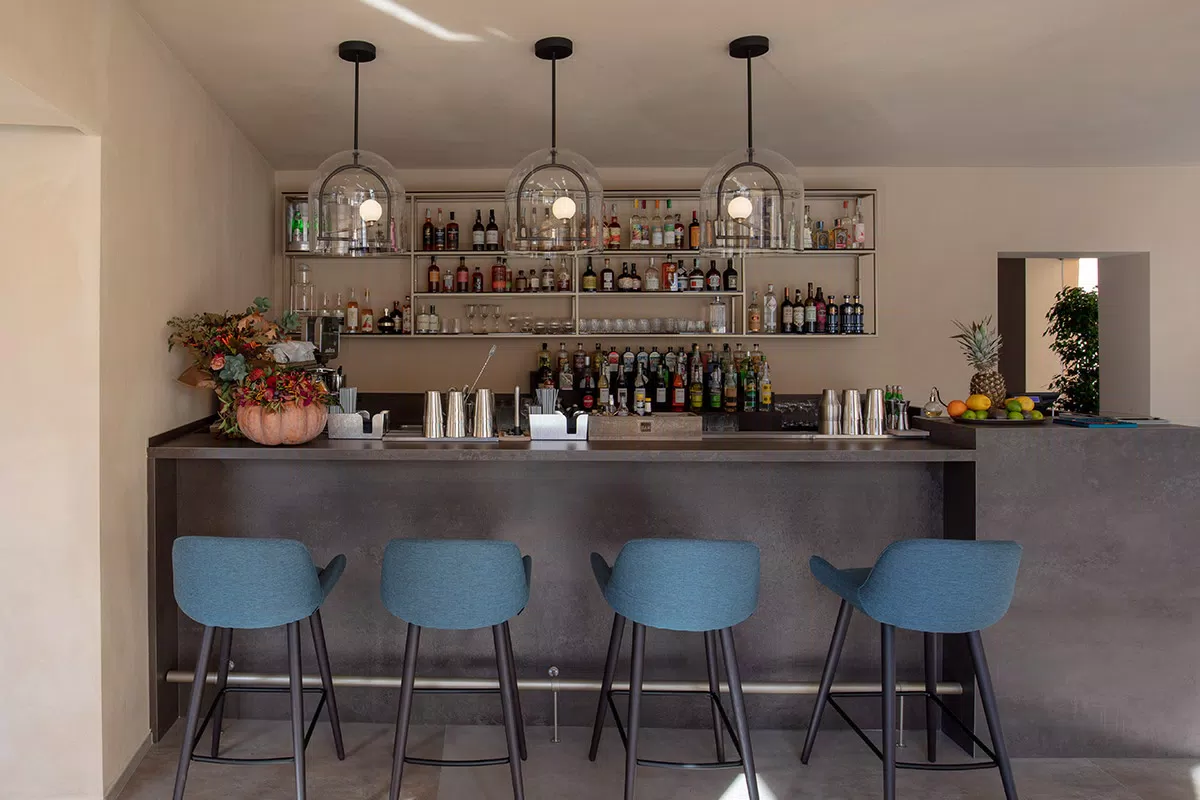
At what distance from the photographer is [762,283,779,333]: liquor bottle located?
4.67 metres

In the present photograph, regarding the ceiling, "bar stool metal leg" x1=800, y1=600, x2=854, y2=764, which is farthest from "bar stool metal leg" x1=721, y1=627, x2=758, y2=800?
the ceiling

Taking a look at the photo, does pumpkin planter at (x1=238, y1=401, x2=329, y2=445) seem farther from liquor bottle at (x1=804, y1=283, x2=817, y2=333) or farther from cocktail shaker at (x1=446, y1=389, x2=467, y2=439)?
liquor bottle at (x1=804, y1=283, x2=817, y2=333)

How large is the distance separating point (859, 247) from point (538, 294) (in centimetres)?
175

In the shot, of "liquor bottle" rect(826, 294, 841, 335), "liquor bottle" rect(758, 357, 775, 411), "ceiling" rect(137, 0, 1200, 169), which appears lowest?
"liquor bottle" rect(758, 357, 775, 411)

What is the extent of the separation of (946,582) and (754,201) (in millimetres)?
1292

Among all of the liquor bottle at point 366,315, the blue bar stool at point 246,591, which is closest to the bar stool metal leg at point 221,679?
the blue bar stool at point 246,591

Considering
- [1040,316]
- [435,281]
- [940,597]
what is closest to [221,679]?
[940,597]

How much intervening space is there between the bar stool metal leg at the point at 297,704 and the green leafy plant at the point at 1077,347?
5602 mm

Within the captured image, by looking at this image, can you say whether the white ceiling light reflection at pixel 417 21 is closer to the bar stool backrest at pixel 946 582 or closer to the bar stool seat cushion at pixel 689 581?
the bar stool seat cushion at pixel 689 581

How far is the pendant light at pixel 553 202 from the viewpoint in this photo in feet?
8.89

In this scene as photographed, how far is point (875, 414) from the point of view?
2.90 m

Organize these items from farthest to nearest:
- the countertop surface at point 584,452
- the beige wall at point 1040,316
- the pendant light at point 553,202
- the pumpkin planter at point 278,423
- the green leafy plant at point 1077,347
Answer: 1. the beige wall at point 1040,316
2. the green leafy plant at point 1077,347
3. the pendant light at point 553,202
4. the pumpkin planter at point 278,423
5. the countertop surface at point 584,452

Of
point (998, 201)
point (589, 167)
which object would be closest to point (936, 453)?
point (589, 167)

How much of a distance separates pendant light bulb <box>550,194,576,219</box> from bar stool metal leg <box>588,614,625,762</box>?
4.09ft
